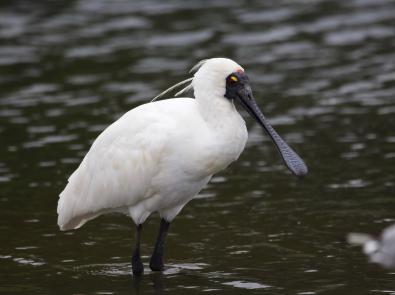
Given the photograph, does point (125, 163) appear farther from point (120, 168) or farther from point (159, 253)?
point (159, 253)

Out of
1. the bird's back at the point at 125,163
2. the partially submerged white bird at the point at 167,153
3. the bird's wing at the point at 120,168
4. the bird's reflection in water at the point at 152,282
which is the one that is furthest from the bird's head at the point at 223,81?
the bird's reflection in water at the point at 152,282

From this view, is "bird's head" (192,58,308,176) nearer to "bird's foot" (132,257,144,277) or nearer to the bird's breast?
the bird's breast

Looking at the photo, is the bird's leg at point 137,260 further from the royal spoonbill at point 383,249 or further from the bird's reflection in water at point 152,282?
the royal spoonbill at point 383,249

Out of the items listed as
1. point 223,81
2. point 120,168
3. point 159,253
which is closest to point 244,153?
point 159,253

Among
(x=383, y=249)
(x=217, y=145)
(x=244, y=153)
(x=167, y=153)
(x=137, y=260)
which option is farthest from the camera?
(x=244, y=153)

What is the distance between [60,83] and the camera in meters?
18.1

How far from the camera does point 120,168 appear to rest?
10.2 meters

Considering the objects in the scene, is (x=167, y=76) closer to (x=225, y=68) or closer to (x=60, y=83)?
(x=60, y=83)

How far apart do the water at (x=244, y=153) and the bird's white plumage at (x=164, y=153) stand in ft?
2.17

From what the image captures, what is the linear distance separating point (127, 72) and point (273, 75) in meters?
2.33

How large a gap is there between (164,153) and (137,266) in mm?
1113

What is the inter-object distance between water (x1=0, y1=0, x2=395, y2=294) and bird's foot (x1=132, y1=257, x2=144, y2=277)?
0.10 meters

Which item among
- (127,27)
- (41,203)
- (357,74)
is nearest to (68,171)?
→ (41,203)

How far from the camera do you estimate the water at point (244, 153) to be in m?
10.4
